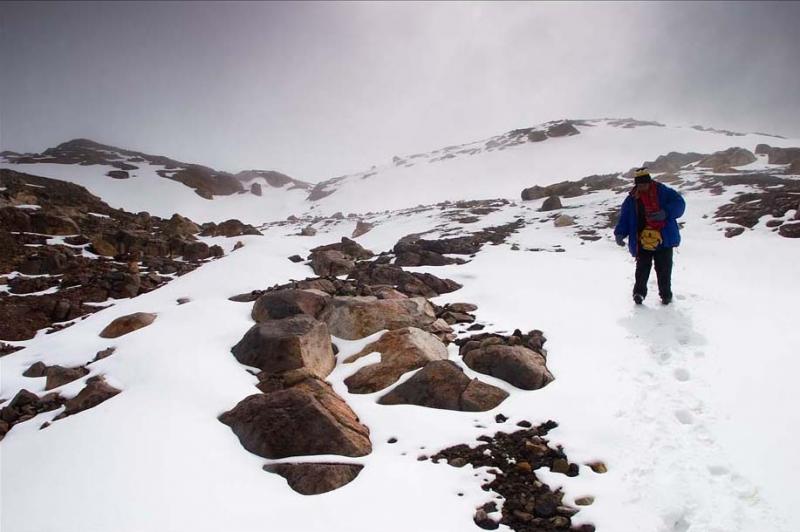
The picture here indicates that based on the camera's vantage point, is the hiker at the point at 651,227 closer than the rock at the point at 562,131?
Yes

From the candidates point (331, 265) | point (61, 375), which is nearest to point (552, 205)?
point (331, 265)

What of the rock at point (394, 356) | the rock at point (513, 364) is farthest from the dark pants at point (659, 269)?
the rock at point (394, 356)

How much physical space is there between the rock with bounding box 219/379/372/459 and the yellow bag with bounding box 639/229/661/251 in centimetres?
613

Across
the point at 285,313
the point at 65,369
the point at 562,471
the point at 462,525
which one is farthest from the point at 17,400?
the point at 562,471

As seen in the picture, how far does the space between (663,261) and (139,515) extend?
27.6ft

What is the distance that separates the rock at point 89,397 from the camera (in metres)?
5.31

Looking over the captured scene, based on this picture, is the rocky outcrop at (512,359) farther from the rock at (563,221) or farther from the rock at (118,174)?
the rock at (118,174)

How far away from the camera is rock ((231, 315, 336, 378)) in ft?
19.9

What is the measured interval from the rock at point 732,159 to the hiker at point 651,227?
38.5 meters

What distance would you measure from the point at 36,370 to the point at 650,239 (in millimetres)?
10806

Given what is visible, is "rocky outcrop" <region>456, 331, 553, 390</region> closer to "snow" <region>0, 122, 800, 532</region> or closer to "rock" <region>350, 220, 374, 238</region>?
"snow" <region>0, 122, 800, 532</region>

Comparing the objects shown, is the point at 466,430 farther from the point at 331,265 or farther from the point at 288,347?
the point at 331,265

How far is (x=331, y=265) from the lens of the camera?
14.0 metres

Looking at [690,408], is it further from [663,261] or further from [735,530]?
[663,261]
